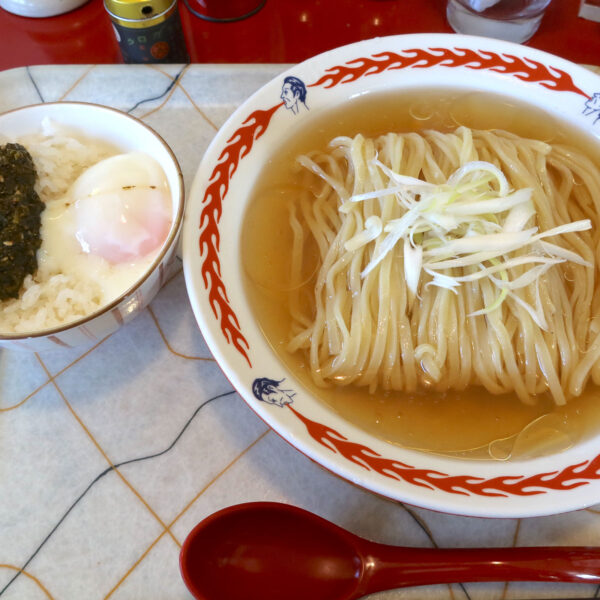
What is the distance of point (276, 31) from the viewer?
7.27 ft

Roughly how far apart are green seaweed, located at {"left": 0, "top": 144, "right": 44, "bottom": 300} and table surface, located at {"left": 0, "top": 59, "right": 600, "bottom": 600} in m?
0.24

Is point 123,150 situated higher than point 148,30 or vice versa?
point 148,30

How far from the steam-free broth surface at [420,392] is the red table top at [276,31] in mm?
670

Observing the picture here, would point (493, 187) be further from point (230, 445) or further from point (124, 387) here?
point (124, 387)

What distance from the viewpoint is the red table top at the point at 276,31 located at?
6.98 ft

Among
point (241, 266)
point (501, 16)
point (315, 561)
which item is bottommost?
point (315, 561)

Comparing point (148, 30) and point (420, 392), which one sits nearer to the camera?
point (420, 392)

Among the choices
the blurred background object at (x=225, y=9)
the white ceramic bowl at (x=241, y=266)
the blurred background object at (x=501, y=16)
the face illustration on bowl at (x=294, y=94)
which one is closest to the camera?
the white ceramic bowl at (x=241, y=266)

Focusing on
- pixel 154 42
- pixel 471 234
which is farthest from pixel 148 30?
pixel 471 234

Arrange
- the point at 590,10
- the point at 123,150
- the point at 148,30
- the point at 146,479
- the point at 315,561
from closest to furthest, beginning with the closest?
the point at 315,561, the point at 146,479, the point at 123,150, the point at 148,30, the point at 590,10

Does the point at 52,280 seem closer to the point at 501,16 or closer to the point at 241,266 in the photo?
the point at 241,266

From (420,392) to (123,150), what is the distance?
1041 mm

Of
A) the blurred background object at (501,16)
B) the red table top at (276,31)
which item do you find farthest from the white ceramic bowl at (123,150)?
the blurred background object at (501,16)

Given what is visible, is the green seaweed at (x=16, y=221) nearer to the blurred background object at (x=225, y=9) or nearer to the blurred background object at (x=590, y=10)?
the blurred background object at (x=225, y=9)
